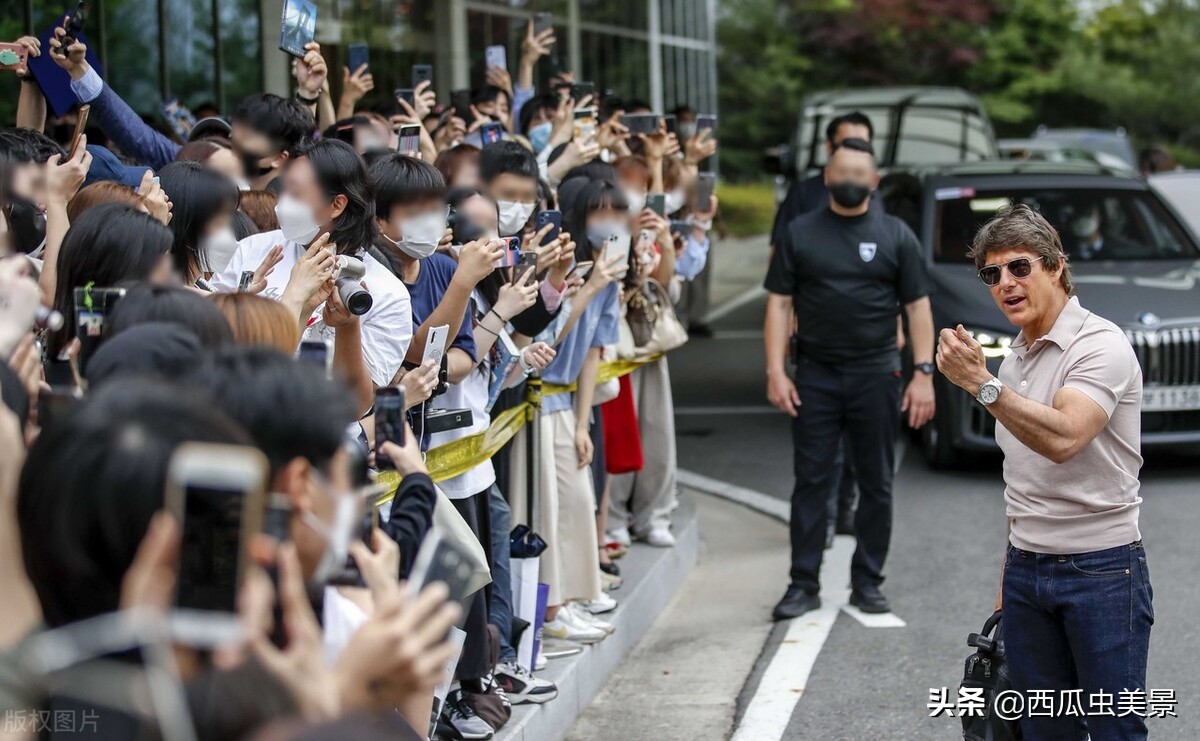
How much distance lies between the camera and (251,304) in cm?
293

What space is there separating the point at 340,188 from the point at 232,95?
720cm

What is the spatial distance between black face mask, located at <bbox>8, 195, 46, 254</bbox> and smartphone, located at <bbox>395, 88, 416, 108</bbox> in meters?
2.92

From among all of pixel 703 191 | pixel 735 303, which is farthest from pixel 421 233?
pixel 735 303

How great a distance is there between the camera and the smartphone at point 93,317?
2945mm

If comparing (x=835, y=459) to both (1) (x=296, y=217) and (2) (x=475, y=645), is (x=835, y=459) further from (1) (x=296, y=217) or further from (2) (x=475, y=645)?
(1) (x=296, y=217)

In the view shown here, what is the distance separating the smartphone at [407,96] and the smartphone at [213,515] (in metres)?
5.10

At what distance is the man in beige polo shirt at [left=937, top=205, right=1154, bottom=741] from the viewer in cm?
393

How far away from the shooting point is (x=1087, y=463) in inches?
158

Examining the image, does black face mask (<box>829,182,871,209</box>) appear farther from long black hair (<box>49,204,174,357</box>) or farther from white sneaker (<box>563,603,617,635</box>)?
long black hair (<box>49,204,174,357</box>)

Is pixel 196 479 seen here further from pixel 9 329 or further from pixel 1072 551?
pixel 1072 551

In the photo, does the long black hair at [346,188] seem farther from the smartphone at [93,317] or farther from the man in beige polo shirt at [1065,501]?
the man in beige polo shirt at [1065,501]

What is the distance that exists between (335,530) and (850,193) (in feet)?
16.2

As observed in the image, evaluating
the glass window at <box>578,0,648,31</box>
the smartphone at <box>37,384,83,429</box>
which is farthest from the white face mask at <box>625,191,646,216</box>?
the glass window at <box>578,0,648,31</box>

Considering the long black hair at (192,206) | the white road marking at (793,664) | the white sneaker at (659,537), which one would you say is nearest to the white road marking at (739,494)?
the white road marking at (793,664)
